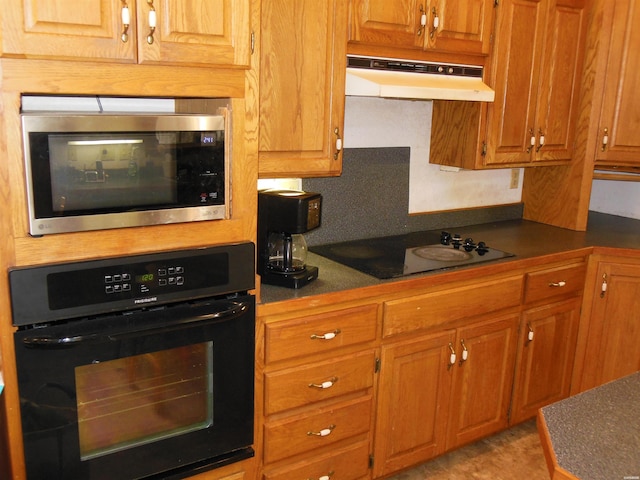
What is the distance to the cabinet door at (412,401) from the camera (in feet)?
Result: 7.56

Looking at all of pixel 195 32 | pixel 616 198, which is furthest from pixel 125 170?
pixel 616 198

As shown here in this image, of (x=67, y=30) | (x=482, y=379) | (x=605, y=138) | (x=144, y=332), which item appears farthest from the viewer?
(x=605, y=138)

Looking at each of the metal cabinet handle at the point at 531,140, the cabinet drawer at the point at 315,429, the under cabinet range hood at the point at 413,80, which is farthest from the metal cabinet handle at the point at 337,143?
the metal cabinet handle at the point at 531,140

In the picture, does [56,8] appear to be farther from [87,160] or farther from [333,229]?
[333,229]

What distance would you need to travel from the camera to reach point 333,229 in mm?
2719

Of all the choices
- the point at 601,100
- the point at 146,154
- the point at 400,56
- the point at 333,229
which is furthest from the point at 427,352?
the point at 601,100

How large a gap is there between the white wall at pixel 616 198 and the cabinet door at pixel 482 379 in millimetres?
1459

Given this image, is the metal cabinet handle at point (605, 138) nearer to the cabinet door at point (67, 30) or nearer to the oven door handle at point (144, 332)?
the oven door handle at point (144, 332)

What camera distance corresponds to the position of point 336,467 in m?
2.24

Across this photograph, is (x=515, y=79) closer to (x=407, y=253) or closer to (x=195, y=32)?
(x=407, y=253)

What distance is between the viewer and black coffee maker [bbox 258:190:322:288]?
6.72 ft

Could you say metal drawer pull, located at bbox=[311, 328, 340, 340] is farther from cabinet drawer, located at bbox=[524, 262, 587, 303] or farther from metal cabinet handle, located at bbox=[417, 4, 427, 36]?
metal cabinet handle, located at bbox=[417, 4, 427, 36]

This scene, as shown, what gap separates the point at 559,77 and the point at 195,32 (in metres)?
2.01

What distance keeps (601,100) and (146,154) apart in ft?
7.90
